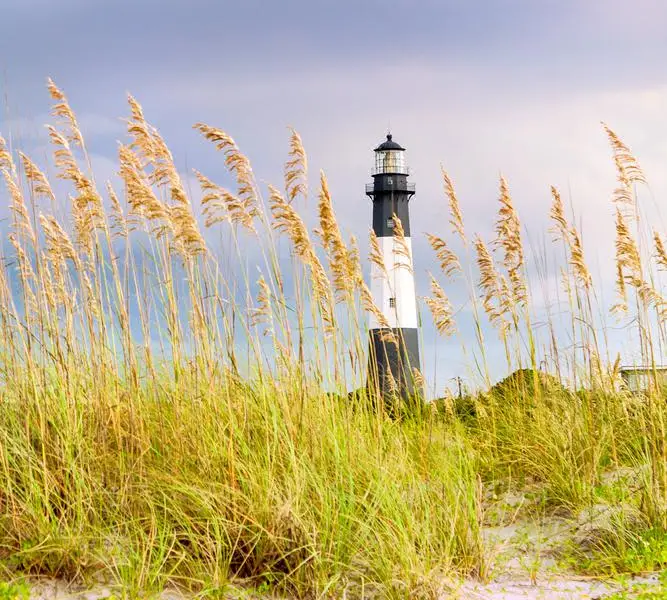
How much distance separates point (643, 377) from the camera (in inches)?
238

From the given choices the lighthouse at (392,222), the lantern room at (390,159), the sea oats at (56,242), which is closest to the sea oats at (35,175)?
the sea oats at (56,242)

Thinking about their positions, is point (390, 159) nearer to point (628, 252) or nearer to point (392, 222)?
point (392, 222)

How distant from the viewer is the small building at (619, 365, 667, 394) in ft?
17.5

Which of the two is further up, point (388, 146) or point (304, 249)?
point (388, 146)

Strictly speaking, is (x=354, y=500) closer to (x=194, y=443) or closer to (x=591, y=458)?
(x=194, y=443)

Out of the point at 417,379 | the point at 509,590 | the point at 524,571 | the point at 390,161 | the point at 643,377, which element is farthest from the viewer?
the point at 390,161

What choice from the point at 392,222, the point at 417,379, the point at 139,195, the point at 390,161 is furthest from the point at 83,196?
the point at 390,161

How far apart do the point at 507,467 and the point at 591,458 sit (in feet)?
2.30

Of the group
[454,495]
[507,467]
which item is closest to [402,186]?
[507,467]

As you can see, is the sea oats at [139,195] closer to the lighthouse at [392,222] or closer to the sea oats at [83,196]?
the sea oats at [83,196]

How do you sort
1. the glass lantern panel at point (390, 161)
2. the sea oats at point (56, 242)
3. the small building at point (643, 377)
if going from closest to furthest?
the sea oats at point (56, 242)
the small building at point (643, 377)
the glass lantern panel at point (390, 161)

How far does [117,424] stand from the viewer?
424cm

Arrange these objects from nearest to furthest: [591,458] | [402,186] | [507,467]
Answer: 1. [591,458]
2. [507,467]
3. [402,186]

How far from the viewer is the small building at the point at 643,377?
534 centimetres
